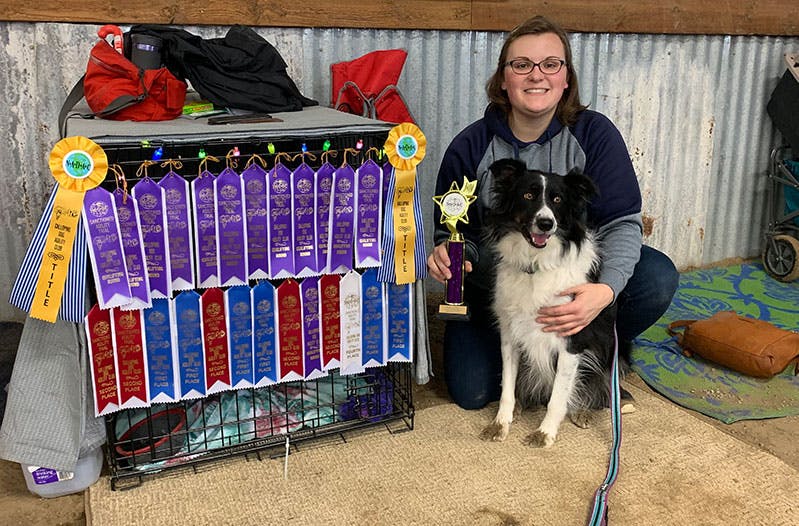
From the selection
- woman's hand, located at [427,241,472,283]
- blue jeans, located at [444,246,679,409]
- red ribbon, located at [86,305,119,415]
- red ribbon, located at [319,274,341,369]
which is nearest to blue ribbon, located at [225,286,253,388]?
A: red ribbon, located at [319,274,341,369]

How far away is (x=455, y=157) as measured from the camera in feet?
8.37

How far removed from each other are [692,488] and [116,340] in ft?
5.57

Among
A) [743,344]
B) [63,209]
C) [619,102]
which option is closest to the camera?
[63,209]

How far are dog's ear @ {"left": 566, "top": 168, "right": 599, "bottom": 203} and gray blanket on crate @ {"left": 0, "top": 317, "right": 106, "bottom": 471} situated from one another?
1445 millimetres

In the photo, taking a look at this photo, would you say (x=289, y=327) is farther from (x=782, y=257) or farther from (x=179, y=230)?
(x=782, y=257)

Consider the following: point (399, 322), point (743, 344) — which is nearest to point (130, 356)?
point (399, 322)

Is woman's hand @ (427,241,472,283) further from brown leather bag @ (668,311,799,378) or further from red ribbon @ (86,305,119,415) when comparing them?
brown leather bag @ (668,311,799,378)

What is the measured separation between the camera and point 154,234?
196 centimetres

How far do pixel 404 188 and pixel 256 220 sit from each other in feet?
1.50

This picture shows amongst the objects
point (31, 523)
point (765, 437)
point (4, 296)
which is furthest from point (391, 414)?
point (4, 296)

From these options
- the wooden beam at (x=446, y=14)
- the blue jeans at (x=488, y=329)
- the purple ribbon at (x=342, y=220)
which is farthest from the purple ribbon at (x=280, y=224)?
the wooden beam at (x=446, y=14)

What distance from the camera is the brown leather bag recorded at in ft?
9.40

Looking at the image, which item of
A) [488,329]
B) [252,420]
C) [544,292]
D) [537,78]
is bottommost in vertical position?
[252,420]

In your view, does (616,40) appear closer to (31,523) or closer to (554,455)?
(554,455)
